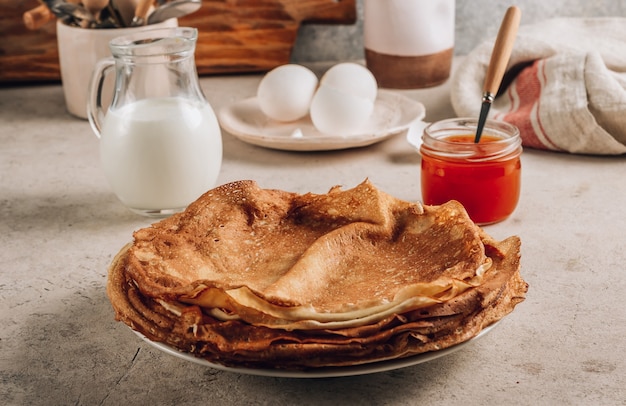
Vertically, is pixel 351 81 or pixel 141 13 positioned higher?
pixel 141 13

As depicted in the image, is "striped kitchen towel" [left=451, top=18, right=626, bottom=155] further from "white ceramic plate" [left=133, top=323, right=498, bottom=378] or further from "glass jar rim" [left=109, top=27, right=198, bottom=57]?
"white ceramic plate" [left=133, top=323, right=498, bottom=378]

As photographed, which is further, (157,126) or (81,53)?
(81,53)

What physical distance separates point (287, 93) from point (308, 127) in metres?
0.08

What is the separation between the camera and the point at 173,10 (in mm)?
1748

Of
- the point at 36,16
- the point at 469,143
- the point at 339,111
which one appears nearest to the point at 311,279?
the point at 469,143

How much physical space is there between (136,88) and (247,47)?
0.96 m

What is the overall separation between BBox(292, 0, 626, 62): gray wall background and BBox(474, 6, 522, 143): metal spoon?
99cm

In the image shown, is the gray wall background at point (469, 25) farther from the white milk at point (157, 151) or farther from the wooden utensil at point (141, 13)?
the white milk at point (157, 151)

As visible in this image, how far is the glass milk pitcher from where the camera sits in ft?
4.39

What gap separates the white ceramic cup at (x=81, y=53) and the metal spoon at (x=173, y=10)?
0.03 meters

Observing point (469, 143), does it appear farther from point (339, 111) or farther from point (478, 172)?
point (339, 111)

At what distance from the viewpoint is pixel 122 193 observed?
1.38 m

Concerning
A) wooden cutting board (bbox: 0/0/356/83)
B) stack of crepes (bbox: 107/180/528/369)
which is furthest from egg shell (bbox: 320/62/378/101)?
stack of crepes (bbox: 107/180/528/369)

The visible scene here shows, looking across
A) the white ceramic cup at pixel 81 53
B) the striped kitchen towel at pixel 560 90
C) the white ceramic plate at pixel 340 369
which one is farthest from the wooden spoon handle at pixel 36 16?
the white ceramic plate at pixel 340 369
